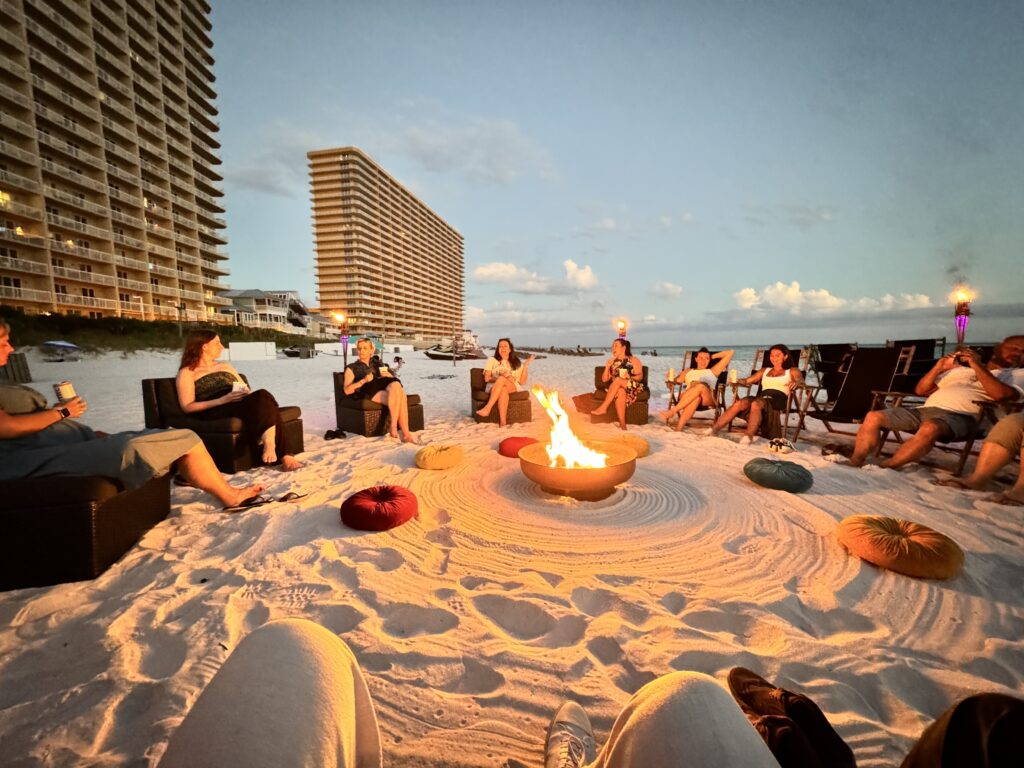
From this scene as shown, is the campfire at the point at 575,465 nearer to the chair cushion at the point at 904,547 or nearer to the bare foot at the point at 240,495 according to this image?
the chair cushion at the point at 904,547

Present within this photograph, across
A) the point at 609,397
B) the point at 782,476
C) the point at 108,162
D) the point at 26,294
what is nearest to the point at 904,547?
the point at 782,476

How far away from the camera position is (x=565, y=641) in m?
1.82

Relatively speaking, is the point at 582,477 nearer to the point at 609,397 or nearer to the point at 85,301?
the point at 609,397

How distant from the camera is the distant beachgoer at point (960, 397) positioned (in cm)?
355

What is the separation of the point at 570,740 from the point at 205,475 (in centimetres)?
296

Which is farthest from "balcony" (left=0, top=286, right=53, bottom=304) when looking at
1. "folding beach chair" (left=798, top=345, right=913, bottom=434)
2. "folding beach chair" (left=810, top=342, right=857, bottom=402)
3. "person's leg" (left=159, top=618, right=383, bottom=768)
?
"folding beach chair" (left=810, top=342, right=857, bottom=402)

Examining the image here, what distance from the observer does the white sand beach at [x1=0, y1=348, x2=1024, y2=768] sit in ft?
4.77

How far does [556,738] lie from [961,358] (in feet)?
16.6

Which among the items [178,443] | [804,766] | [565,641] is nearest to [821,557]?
[565,641]

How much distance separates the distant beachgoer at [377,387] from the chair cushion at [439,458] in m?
1.12

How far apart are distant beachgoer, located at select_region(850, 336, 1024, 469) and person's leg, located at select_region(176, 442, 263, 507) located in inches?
230

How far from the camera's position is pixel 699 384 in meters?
5.98

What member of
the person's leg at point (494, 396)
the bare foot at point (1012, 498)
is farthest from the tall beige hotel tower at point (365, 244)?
the bare foot at point (1012, 498)

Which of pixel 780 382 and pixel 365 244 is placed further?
pixel 365 244
